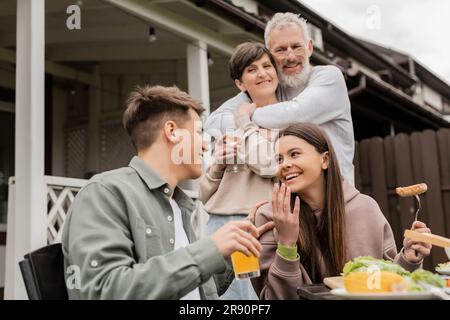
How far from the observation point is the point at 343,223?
1.82 meters

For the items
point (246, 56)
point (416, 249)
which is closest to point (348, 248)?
point (416, 249)

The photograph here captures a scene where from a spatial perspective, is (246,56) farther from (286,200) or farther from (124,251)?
(124,251)

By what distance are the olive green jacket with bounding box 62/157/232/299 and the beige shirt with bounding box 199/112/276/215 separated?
70cm

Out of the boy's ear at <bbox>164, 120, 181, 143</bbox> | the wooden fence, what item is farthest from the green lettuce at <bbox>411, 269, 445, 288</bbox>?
the wooden fence

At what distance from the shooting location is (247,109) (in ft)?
7.39

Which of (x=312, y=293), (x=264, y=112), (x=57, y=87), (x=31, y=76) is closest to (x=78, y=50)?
(x=57, y=87)

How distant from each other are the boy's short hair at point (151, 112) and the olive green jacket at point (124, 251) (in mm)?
180

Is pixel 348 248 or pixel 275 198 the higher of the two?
pixel 275 198

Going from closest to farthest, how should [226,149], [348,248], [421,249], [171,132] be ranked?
1. [171,132]
2. [421,249]
3. [348,248]
4. [226,149]

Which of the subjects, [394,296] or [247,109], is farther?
[247,109]

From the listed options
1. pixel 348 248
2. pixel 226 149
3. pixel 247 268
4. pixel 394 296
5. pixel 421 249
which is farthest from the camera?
pixel 226 149

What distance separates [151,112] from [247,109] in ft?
2.36

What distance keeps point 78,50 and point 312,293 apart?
198 inches

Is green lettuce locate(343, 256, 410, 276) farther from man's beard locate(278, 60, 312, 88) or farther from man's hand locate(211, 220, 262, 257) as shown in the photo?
man's beard locate(278, 60, 312, 88)
